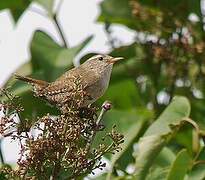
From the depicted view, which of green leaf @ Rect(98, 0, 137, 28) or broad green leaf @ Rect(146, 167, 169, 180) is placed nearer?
broad green leaf @ Rect(146, 167, 169, 180)

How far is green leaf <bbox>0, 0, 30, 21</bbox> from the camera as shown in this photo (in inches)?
198

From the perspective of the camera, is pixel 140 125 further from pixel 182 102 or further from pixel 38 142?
pixel 38 142

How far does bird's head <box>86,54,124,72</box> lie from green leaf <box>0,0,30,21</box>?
2.71 feet

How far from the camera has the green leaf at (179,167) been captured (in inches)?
140

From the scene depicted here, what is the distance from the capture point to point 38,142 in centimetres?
270

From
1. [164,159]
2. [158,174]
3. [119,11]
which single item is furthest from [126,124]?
[119,11]

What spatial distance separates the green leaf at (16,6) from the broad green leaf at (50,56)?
1.25 ft

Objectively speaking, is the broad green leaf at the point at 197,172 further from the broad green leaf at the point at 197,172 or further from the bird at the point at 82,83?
the bird at the point at 82,83

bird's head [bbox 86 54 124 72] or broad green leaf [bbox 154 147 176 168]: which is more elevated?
bird's head [bbox 86 54 124 72]

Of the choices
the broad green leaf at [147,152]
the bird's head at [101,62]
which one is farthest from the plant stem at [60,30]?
the broad green leaf at [147,152]

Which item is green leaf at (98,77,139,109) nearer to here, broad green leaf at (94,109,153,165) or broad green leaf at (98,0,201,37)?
broad green leaf at (98,0,201,37)

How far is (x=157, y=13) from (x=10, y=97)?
7.41ft

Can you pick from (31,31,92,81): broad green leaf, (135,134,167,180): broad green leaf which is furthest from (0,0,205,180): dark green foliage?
(135,134,167,180): broad green leaf

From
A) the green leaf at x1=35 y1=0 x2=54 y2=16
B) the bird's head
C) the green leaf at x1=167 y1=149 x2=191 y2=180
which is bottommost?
the green leaf at x1=167 y1=149 x2=191 y2=180
